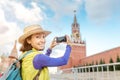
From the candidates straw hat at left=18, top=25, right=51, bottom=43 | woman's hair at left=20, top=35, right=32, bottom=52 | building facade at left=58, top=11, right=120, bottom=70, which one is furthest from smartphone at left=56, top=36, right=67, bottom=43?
building facade at left=58, top=11, right=120, bottom=70

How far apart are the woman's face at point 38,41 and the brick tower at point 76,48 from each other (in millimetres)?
60150

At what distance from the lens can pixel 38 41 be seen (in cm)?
239

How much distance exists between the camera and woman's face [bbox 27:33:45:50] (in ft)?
7.78

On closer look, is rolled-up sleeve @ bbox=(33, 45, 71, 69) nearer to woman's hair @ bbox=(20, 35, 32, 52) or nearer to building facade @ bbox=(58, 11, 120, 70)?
woman's hair @ bbox=(20, 35, 32, 52)

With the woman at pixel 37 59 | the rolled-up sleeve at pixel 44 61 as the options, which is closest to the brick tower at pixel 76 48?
the woman at pixel 37 59

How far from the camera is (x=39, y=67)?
2.27 m

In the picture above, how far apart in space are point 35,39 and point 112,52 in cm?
3800

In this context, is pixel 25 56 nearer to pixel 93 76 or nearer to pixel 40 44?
pixel 40 44

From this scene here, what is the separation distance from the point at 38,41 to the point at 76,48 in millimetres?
74969

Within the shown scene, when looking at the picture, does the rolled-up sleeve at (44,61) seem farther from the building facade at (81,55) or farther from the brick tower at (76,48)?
the brick tower at (76,48)

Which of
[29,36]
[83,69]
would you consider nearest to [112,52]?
A: [83,69]

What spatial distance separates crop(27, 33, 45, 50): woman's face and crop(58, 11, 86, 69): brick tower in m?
60.2

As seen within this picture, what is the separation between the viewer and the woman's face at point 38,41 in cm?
237

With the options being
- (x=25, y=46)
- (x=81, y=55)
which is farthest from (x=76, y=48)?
(x=25, y=46)
